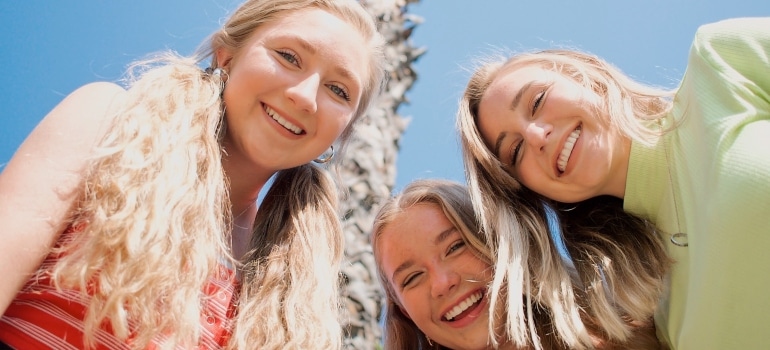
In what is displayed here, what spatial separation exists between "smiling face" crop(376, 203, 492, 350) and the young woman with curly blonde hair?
0.28 metres

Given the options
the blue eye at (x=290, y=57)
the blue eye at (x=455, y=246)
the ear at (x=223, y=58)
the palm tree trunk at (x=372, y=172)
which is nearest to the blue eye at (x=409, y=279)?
the blue eye at (x=455, y=246)

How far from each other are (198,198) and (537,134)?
3.56 ft

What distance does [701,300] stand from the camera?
1.82 metres

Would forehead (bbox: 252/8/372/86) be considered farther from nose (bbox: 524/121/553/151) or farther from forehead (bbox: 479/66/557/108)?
nose (bbox: 524/121/553/151)

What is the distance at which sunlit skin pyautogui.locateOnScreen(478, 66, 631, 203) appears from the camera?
7.14 feet

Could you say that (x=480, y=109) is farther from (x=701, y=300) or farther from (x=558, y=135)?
(x=701, y=300)

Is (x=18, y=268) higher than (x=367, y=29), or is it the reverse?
(x=367, y=29)

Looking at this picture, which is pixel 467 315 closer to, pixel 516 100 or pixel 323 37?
pixel 516 100

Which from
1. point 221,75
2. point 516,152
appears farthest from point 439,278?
point 221,75

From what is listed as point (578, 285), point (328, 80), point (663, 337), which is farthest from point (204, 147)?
point (663, 337)

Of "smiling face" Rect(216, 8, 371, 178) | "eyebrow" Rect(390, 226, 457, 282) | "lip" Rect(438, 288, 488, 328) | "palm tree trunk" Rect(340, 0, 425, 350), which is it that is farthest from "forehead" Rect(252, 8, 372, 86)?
"palm tree trunk" Rect(340, 0, 425, 350)

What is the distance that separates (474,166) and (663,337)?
85 cm

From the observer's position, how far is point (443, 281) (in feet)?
7.65

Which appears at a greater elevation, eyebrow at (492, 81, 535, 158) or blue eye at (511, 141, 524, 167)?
eyebrow at (492, 81, 535, 158)
